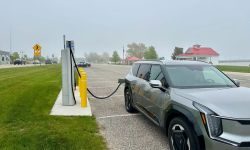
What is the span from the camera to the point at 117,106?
8.22 m

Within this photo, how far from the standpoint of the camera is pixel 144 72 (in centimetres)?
621

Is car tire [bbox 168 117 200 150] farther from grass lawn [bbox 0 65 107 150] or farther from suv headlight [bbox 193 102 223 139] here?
grass lawn [bbox 0 65 107 150]

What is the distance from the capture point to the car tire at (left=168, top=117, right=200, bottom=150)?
11.1 ft

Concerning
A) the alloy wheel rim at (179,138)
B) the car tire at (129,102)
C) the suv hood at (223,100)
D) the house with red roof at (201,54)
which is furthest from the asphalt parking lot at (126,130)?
the house with red roof at (201,54)

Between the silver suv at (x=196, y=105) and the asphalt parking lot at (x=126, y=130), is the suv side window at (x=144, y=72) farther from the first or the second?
the asphalt parking lot at (x=126, y=130)

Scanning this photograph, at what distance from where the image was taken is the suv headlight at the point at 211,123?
309 cm

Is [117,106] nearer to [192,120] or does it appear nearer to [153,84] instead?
[153,84]

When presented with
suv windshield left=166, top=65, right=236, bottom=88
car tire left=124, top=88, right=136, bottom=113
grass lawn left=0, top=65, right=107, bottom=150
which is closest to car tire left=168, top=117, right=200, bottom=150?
suv windshield left=166, top=65, right=236, bottom=88

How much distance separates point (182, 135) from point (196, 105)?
0.56m

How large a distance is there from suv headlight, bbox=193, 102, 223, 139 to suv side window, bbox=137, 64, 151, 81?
8.66ft

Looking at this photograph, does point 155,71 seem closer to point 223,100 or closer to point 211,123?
point 223,100

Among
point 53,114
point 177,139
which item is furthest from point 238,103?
point 53,114

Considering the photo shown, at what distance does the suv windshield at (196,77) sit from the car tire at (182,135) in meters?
0.81

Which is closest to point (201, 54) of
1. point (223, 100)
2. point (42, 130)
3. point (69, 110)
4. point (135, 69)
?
point (135, 69)
